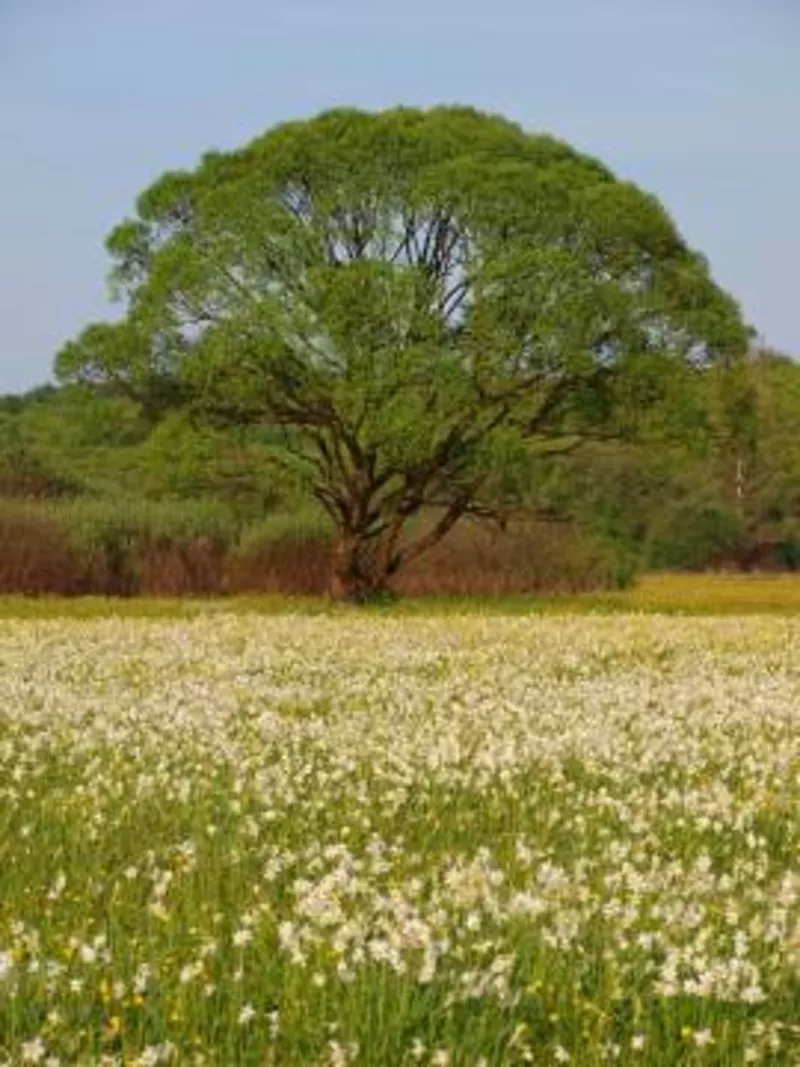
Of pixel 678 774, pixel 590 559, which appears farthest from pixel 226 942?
pixel 590 559

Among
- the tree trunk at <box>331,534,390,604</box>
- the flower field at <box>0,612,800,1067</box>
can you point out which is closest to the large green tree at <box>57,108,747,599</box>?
the tree trunk at <box>331,534,390,604</box>

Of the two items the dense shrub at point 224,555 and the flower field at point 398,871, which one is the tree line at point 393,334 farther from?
the flower field at point 398,871

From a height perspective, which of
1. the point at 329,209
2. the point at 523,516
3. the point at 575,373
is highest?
the point at 329,209

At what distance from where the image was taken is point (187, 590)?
1743 inches

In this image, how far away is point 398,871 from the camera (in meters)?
7.51

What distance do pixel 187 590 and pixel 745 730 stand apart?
3225 centimetres

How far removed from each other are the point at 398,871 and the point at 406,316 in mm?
34669

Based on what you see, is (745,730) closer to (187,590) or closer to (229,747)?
(229,747)

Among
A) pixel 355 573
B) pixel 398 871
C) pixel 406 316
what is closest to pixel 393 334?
pixel 406 316

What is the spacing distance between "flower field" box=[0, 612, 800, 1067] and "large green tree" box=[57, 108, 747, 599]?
24.8 m

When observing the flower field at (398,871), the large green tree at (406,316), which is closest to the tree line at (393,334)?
the large green tree at (406,316)

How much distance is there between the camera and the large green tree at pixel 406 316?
135 feet

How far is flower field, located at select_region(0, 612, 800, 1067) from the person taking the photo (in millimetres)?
5457

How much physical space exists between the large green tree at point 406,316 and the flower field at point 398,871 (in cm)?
2477
